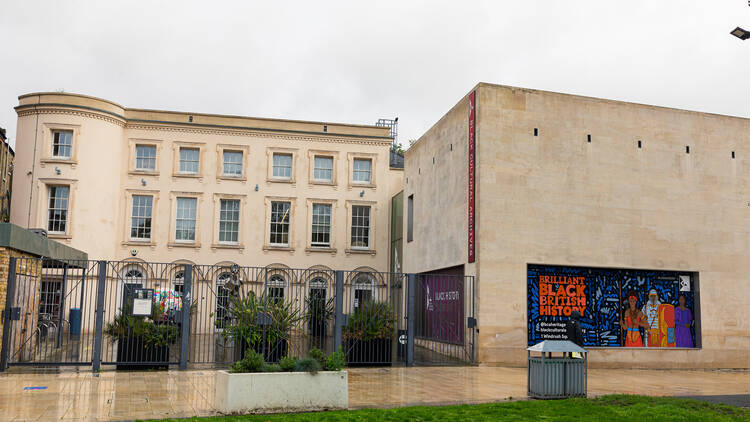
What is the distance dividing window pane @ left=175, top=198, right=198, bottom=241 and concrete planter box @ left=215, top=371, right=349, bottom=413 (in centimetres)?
2243

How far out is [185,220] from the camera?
31438 mm

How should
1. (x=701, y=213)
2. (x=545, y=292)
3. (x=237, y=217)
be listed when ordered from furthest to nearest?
(x=237, y=217), (x=701, y=213), (x=545, y=292)

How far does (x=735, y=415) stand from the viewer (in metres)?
9.91

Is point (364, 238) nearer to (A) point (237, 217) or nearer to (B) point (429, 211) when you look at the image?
(A) point (237, 217)

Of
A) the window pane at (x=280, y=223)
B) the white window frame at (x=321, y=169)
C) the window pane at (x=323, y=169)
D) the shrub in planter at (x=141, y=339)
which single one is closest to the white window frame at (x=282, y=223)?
the window pane at (x=280, y=223)

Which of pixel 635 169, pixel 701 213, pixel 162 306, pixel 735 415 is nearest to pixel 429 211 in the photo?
pixel 635 169

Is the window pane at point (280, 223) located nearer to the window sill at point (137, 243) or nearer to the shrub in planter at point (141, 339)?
the window sill at point (137, 243)

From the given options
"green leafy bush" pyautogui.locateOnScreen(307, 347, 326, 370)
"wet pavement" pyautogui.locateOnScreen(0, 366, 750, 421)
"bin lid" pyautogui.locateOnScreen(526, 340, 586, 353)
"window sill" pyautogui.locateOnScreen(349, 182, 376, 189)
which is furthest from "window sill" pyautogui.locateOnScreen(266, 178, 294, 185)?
"green leafy bush" pyautogui.locateOnScreen(307, 347, 326, 370)

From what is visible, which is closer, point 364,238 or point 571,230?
point 571,230

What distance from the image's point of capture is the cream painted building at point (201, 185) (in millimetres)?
29766

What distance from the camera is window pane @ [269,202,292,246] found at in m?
32.0

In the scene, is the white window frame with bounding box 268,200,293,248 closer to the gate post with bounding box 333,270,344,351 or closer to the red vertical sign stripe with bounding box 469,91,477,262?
the red vertical sign stripe with bounding box 469,91,477,262

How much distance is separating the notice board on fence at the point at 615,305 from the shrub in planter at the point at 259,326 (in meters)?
6.98

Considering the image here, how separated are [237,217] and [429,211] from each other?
39.8ft
